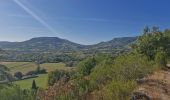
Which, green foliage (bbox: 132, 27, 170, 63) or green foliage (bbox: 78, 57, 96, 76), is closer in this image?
green foliage (bbox: 132, 27, 170, 63)

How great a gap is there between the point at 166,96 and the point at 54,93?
29.6 feet

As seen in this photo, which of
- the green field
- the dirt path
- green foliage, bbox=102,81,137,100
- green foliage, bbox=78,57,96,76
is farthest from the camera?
the green field

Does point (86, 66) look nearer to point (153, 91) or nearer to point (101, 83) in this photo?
point (101, 83)

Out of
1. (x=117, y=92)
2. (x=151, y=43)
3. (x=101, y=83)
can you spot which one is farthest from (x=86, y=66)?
(x=117, y=92)

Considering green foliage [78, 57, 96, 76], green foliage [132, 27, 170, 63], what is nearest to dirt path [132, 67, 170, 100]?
green foliage [132, 27, 170, 63]

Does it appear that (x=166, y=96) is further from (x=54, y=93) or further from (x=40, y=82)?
(x=40, y=82)

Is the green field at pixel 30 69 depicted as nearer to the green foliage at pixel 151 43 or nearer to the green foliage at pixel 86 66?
the green foliage at pixel 86 66

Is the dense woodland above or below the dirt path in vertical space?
above

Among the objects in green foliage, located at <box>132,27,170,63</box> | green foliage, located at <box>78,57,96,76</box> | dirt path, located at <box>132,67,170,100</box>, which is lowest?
green foliage, located at <box>78,57,96,76</box>

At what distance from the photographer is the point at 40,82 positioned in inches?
4250

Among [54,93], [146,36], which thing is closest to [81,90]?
[54,93]

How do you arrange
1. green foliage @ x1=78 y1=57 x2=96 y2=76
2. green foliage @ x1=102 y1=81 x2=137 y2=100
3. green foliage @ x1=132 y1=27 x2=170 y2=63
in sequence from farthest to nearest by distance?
1. green foliage @ x1=78 y1=57 x2=96 y2=76
2. green foliage @ x1=132 y1=27 x2=170 y2=63
3. green foliage @ x1=102 y1=81 x2=137 y2=100

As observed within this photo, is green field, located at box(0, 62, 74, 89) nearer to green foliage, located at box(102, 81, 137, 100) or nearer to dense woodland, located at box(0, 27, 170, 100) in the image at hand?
dense woodland, located at box(0, 27, 170, 100)

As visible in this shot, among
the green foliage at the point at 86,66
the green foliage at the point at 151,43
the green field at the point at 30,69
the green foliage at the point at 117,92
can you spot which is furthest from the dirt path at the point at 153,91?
the green field at the point at 30,69
